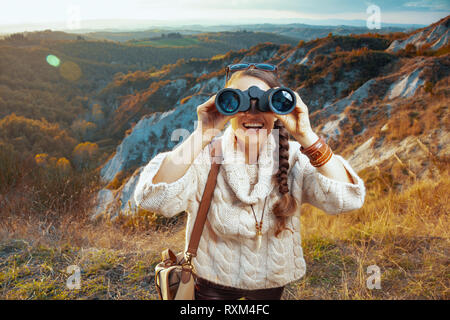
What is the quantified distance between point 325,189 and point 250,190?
0.33m

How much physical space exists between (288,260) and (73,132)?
60158 mm

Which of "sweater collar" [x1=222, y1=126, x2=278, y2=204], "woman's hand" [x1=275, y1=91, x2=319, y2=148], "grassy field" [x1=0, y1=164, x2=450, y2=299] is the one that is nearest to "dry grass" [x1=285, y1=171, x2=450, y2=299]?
"grassy field" [x1=0, y1=164, x2=450, y2=299]

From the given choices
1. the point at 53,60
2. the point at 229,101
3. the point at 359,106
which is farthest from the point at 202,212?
the point at 53,60

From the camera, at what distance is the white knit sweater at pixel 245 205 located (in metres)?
1.24

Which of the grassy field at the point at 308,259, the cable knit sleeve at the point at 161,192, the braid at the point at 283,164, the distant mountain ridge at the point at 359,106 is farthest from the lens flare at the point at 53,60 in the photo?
the braid at the point at 283,164

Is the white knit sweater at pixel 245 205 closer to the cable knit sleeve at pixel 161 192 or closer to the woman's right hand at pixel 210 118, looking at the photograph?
the cable knit sleeve at pixel 161 192

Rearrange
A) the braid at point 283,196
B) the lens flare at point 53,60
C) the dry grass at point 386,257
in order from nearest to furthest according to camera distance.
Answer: the braid at point 283,196, the dry grass at point 386,257, the lens flare at point 53,60

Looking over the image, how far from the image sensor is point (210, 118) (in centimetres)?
129

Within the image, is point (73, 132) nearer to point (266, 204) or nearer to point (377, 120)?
point (377, 120)

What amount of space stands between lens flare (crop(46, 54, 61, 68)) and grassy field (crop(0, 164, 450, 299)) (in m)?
75.5

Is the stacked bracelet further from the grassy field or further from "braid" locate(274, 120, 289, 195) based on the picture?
the grassy field

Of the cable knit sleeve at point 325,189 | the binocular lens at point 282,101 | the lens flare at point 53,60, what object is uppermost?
the lens flare at point 53,60

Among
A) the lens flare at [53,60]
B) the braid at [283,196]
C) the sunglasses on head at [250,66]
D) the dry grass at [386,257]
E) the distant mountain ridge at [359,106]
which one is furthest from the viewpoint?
the lens flare at [53,60]

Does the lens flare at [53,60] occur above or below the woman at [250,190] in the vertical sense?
above
